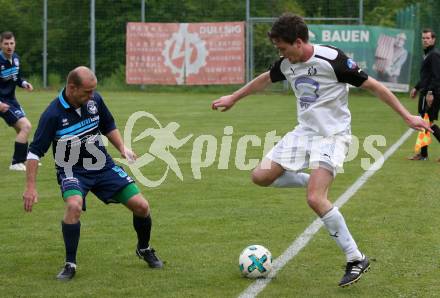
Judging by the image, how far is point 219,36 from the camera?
30.0m

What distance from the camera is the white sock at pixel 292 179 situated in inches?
280

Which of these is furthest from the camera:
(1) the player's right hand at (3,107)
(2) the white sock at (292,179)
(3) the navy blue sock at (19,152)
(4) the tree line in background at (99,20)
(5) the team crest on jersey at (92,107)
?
(4) the tree line in background at (99,20)

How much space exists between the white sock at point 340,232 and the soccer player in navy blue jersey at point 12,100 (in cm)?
722

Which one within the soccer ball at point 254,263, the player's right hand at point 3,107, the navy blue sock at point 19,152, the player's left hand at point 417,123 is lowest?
the navy blue sock at point 19,152

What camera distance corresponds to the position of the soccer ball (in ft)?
22.2

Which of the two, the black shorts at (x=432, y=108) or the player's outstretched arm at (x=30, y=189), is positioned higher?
the player's outstretched arm at (x=30, y=189)

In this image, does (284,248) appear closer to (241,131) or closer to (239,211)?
(239,211)

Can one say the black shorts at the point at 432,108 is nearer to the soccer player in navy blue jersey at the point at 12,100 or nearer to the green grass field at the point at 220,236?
the green grass field at the point at 220,236

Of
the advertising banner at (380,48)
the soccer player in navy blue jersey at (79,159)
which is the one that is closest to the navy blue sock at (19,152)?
the soccer player in navy blue jersey at (79,159)

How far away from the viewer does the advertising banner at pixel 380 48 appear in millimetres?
27797

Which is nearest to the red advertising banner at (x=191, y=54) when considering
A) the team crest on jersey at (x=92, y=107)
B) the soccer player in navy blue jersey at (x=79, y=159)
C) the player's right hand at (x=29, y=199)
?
the soccer player in navy blue jersey at (x=79, y=159)

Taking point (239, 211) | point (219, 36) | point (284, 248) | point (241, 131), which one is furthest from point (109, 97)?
point (284, 248)

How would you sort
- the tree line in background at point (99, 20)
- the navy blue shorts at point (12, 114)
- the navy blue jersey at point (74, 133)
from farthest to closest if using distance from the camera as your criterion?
A: the tree line in background at point (99, 20), the navy blue shorts at point (12, 114), the navy blue jersey at point (74, 133)

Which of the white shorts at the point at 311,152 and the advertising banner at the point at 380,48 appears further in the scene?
the advertising banner at the point at 380,48
